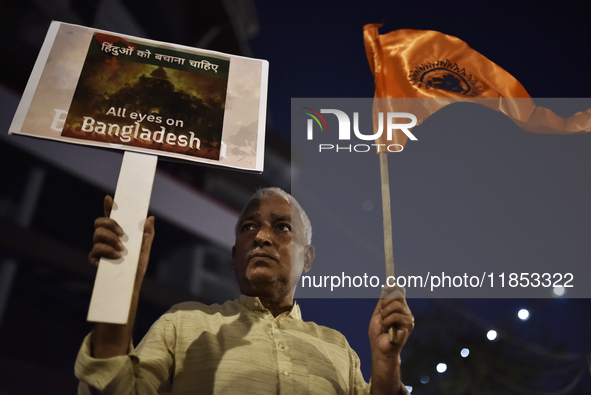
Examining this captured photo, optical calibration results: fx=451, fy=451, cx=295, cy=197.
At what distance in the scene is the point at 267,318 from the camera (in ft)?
5.63

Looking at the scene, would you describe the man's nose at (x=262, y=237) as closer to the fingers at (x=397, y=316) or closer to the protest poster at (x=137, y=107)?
the protest poster at (x=137, y=107)

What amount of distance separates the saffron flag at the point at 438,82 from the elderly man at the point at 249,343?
0.83 meters

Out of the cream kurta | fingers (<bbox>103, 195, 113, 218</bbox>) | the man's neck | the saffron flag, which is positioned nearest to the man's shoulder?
the cream kurta

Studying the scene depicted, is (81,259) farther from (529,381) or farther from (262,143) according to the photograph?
(529,381)

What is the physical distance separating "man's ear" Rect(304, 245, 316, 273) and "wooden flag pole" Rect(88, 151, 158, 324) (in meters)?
0.94

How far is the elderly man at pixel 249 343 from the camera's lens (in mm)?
1250

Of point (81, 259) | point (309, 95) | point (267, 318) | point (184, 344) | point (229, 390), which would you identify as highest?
point (309, 95)

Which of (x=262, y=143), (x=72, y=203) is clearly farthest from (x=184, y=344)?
(x=72, y=203)

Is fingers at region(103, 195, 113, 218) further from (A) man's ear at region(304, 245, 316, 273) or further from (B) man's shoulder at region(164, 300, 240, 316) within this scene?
(A) man's ear at region(304, 245, 316, 273)

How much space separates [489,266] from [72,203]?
6.65 feet

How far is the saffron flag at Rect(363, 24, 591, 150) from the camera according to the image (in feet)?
7.16

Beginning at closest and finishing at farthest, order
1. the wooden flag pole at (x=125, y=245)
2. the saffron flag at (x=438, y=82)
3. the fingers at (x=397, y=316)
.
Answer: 1. the wooden flag pole at (x=125, y=245)
2. the fingers at (x=397, y=316)
3. the saffron flag at (x=438, y=82)

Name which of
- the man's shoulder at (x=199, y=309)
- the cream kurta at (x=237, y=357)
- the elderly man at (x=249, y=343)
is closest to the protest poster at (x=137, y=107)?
the elderly man at (x=249, y=343)

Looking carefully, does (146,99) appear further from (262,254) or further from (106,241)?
(262,254)
